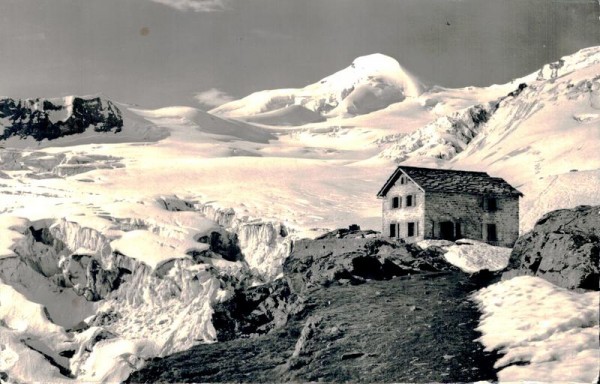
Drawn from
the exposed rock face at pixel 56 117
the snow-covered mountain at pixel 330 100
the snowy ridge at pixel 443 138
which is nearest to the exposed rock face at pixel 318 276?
the snowy ridge at pixel 443 138

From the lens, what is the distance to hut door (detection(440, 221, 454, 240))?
30.5 m

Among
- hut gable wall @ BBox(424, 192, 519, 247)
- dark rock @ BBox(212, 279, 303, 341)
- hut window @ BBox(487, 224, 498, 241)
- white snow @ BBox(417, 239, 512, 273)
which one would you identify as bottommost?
dark rock @ BBox(212, 279, 303, 341)

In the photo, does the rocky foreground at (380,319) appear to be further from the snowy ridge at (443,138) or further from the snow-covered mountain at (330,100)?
the snow-covered mountain at (330,100)

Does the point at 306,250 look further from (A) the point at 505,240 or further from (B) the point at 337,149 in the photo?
(B) the point at 337,149

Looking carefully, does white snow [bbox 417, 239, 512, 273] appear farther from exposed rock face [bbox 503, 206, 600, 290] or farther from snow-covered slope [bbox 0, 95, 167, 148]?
snow-covered slope [bbox 0, 95, 167, 148]

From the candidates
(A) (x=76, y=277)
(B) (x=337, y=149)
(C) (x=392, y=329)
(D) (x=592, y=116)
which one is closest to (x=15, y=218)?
(A) (x=76, y=277)

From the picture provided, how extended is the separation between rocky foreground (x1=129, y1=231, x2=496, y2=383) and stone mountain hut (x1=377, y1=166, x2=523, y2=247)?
321 cm

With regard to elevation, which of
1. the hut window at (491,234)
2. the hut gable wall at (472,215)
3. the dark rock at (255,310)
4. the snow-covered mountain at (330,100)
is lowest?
the dark rock at (255,310)

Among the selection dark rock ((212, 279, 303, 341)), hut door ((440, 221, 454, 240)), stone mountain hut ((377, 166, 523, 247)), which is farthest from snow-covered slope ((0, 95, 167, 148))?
hut door ((440, 221, 454, 240))

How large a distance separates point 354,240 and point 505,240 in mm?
6832

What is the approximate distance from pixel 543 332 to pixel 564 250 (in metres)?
4.21

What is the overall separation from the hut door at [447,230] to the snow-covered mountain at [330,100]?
7405 cm

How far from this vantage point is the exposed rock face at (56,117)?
71250 millimetres

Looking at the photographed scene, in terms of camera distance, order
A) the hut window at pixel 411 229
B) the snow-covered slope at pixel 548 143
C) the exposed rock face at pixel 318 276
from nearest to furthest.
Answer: the exposed rock face at pixel 318 276 < the hut window at pixel 411 229 < the snow-covered slope at pixel 548 143
